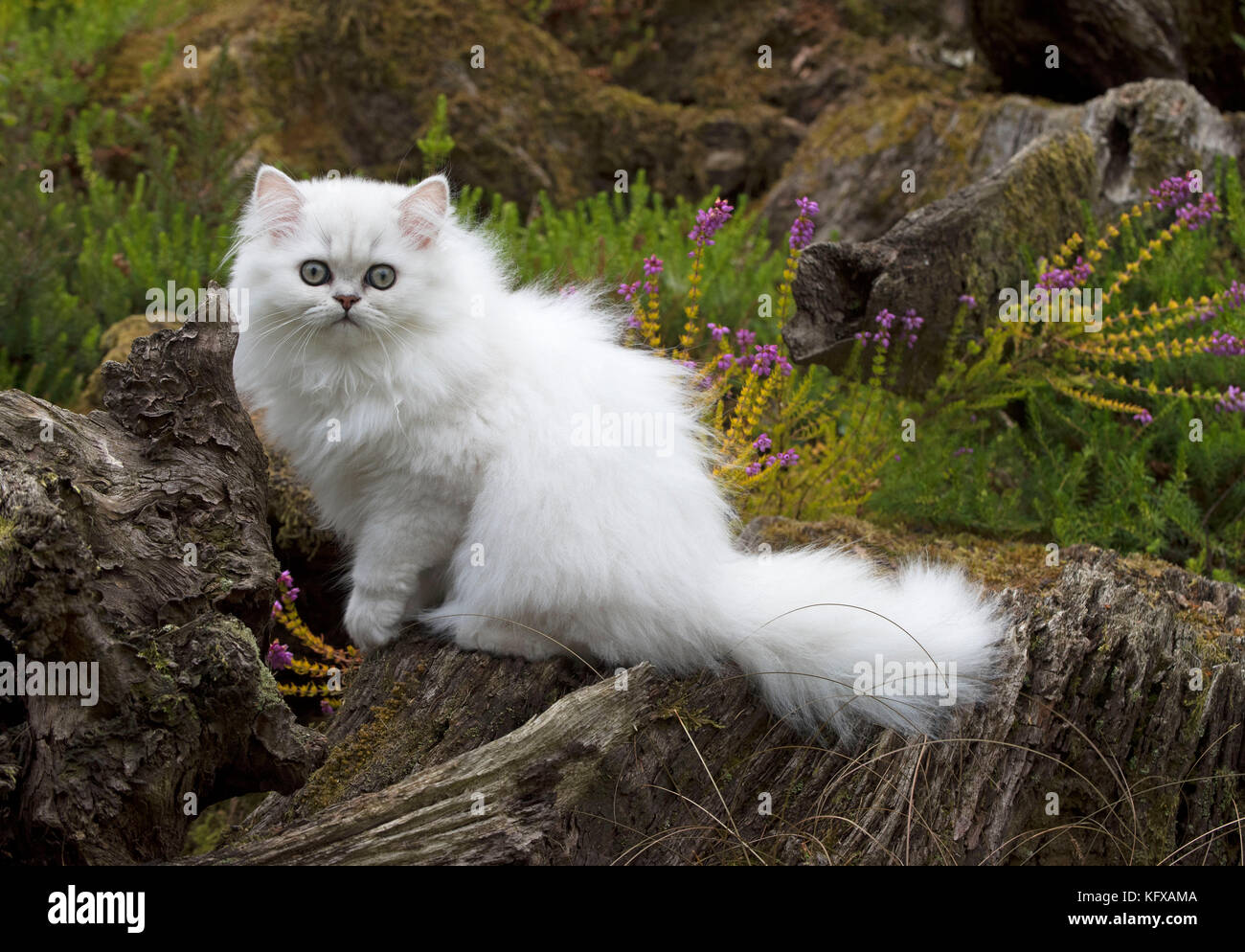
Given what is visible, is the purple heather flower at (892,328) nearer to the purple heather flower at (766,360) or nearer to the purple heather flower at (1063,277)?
the purple heather flower at (766,360)

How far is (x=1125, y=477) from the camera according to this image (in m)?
4.20

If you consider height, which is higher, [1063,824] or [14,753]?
[14,753]

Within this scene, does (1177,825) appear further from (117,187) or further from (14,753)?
(117,187)

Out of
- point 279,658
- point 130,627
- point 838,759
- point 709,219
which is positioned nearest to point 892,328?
point 709,219

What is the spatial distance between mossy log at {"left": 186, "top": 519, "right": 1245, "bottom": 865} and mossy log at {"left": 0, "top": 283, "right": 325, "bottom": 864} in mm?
321

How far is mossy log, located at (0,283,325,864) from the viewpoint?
204 cm

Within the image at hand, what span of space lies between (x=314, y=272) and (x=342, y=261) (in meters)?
0.09

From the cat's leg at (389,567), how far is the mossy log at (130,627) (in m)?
0.44

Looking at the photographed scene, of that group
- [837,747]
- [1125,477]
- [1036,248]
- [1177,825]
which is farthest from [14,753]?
[1036,248]

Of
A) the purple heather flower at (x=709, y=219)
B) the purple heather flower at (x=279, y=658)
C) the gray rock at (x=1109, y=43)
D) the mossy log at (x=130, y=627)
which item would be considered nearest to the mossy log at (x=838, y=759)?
the mossy log at (x=130, y=627)

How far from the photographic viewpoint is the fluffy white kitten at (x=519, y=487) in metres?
2.64

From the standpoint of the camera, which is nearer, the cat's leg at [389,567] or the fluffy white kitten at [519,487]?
the fluffy white kitten at [519,487]

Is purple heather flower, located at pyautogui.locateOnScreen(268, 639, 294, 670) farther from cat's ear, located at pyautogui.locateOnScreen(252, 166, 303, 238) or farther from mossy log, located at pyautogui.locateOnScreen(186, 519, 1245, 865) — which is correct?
cat's ear, located at pyautogui.locateOnScreen(252, 166, 303, 238)

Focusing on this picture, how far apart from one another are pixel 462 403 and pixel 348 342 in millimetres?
349
